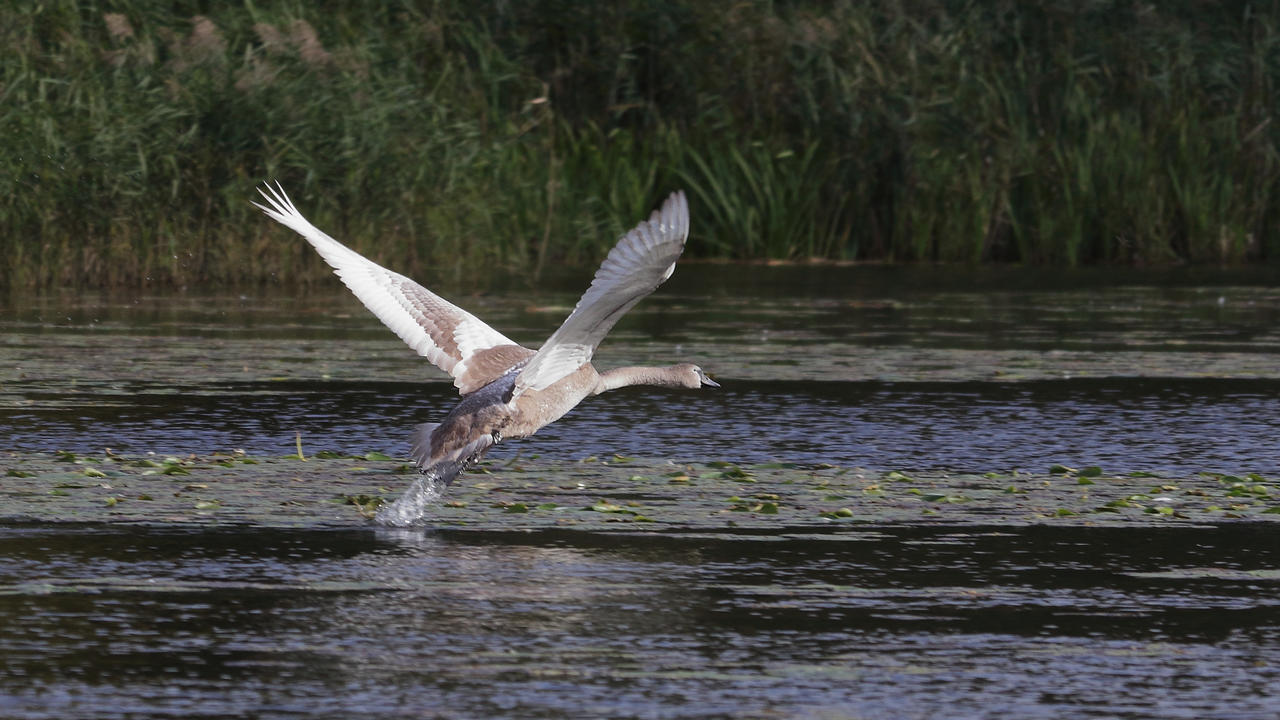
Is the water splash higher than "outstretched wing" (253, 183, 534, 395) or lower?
lower

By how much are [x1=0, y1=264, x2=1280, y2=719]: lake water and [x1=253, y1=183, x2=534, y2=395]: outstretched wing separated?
2.99ft

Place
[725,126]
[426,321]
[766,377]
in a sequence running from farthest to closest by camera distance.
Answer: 1. [725,126]
2. [766,377]
3. [426,321]

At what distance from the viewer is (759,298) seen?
739 inches

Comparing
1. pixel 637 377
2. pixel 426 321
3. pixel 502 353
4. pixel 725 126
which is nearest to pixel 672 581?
pixel 502 353

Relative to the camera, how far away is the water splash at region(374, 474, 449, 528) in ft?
25.1

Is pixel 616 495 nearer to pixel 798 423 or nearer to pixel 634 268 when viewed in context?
Answer: pixel 634 268

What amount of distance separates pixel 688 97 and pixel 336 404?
12.8 metres

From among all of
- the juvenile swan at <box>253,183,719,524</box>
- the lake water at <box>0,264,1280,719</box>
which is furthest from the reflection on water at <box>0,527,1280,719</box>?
the juvenile swan at <box>253,183,719,524</box>

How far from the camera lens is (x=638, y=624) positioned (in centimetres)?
597

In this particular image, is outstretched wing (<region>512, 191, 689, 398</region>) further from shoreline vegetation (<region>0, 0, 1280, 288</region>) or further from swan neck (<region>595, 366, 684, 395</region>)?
shoreline vegetation (<region>0, 0, 1280, 288</region>)

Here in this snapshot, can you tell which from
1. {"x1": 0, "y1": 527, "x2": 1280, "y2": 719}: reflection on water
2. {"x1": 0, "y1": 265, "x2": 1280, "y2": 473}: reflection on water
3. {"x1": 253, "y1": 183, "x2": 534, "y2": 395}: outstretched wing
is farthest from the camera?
{"x1": 0, "y1": 265, "x2": 1280, "y2": 473}: reflection on water

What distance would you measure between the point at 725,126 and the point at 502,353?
14.8 m

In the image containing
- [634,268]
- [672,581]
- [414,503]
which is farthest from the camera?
[414,503]

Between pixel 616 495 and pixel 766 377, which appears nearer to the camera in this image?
pixel 616 495
